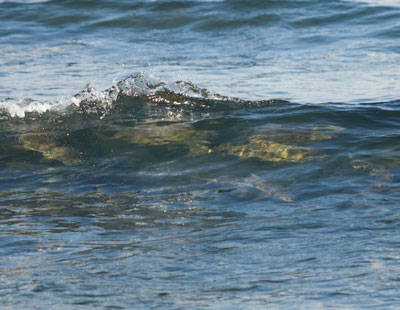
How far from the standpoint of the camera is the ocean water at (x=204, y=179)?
9.18 ft

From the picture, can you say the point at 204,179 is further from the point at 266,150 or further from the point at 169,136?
the point at 169,136

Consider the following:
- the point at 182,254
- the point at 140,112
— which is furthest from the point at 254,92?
the point at 182,254

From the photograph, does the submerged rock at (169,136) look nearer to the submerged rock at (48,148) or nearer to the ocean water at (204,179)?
the ocean water at (204,179)

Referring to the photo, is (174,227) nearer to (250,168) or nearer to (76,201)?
(76,201)

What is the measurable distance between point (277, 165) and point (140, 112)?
2.28 m

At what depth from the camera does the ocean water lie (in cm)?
280

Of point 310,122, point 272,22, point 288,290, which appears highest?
point 272,22

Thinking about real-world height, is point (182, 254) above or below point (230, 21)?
below

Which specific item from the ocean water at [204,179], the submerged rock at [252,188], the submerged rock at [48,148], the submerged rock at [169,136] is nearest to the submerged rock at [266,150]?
the ocean water at [204,179]

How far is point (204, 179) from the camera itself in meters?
5.01

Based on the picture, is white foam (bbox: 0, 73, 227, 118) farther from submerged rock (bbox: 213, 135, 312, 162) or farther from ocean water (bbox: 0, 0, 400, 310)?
submerged rock (bbox: 213, 135, 312, 162)

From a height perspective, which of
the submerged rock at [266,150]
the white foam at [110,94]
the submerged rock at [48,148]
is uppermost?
the white foam at [110,94]

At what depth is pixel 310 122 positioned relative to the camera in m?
6.29

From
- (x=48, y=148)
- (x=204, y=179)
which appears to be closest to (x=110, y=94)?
(x=48, y=148)
